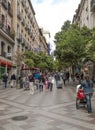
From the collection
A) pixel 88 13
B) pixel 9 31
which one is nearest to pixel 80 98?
pixel 9 31

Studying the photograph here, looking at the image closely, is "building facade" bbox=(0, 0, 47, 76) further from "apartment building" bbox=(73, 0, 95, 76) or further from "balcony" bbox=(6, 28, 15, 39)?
"apartment building" bbox=(73, 0, 95, 76)

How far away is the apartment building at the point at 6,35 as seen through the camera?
32.2 metres

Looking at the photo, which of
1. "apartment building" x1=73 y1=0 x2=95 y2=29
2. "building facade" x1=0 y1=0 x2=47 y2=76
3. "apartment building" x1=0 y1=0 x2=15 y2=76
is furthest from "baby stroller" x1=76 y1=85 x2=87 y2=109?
"apartment building" x1=73 y1=0 x2=95 y2=29

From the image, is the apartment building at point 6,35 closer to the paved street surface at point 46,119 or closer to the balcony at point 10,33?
the balcony at point 10,33

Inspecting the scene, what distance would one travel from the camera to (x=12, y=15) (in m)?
38.7

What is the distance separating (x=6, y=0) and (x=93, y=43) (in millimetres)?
15077

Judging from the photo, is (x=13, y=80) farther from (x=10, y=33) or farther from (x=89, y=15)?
(x=89, y=15)

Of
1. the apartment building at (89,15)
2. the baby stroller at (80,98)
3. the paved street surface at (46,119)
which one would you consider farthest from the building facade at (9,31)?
the paved street surface at (46,119)

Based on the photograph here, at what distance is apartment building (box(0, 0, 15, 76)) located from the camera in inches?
1266

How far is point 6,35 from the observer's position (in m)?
33.3

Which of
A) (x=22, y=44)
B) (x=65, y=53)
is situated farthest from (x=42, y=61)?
(x=65, y=53)

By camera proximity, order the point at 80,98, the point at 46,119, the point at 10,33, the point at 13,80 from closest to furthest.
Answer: the point at 46,119
the point at 80,98
the point at 13,80
the point at 10,33

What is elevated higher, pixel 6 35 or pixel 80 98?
pixel 6 35

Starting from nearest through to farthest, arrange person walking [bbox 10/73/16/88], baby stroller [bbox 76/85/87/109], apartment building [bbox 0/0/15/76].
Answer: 1. baby stroller [bbox 76/85/87/109]
2. person walking [bbox 10/73/16/88]
3. apartment building [bbox 0/0/15/76]
